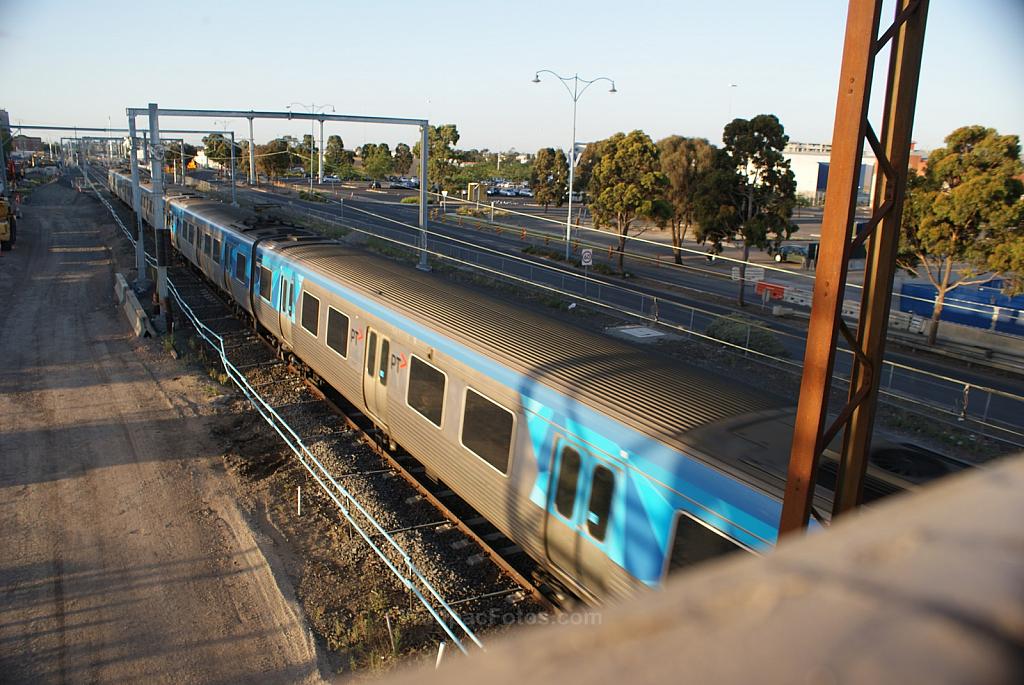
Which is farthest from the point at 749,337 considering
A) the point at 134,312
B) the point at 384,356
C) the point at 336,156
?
the point at 336,156

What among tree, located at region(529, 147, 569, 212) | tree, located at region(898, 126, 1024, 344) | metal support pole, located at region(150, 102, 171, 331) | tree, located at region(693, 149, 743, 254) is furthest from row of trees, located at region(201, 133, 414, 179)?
tree, located at region(898, 126, 1024, 344)

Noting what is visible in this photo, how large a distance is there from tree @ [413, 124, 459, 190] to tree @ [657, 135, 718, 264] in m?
26.7

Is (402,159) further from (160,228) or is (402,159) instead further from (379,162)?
(160,228)

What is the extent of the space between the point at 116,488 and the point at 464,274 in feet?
77.4

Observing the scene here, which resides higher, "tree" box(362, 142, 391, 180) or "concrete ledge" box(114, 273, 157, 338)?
"tree" box(362, 142, 391, 180)

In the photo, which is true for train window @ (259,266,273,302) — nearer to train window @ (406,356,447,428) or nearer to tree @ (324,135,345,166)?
train window @ (406,356,447,428)

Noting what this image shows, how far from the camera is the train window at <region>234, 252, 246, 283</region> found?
17.7m

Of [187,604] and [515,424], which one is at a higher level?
[515,424]

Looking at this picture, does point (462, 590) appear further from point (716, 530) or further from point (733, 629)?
point (733, 629)

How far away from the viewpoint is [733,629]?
669 millimetres

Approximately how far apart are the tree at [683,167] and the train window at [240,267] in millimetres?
22276

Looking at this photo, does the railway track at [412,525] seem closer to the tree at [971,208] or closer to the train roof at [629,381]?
the train roof at [629,381]

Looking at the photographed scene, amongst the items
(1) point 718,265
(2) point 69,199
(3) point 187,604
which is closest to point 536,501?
(3) point 187,604

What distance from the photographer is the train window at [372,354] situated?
10.8 metres
